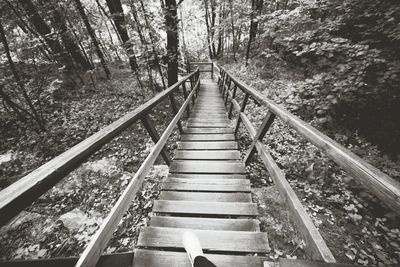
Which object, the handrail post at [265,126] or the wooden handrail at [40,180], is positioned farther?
the handrail post at [265,126]

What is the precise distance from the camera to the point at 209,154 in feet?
12.1

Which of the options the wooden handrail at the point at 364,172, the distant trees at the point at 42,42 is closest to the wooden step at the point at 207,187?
the wooden handrail at the point at 364,172

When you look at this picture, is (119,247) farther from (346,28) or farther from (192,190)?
(346,28)

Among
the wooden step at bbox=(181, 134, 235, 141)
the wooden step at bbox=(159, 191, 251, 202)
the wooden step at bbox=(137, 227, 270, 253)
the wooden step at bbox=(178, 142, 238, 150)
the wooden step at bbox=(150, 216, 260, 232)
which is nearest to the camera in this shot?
the wooden step at bbox=(137, 227, 270, 253)

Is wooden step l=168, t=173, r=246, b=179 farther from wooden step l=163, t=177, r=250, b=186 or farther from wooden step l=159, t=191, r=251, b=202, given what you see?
wooden step l=159, t=191, r=251, b=202

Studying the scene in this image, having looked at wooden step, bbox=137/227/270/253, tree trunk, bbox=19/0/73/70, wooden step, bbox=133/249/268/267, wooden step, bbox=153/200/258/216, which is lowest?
wooden step, bbox=153/200/258/216

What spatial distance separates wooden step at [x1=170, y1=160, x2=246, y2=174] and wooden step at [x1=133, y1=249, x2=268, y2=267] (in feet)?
5.14

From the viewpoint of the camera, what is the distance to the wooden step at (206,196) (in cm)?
258

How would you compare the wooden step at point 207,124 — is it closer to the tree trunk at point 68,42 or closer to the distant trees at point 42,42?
the distant trees at point 42,42

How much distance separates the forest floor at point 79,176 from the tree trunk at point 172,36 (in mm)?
1410

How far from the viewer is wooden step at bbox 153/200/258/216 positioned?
2.29m

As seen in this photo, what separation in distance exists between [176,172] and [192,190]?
0.58 m

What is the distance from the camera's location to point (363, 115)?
15.3 ft

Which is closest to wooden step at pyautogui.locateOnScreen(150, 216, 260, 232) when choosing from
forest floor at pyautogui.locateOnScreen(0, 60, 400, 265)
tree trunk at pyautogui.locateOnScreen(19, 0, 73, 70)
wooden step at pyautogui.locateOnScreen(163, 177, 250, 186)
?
wooden step at pyautogui.locateOnScreen(163, 177, 250, 186)
